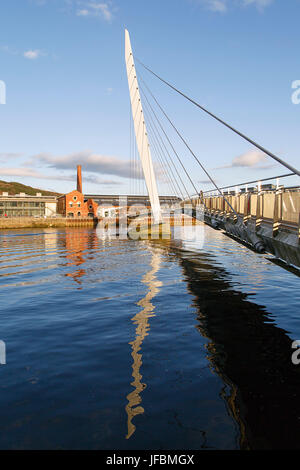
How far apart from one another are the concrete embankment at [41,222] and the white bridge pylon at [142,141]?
43246 millimetres

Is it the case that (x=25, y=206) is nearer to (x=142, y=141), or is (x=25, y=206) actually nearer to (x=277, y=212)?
(x=142, y=141)

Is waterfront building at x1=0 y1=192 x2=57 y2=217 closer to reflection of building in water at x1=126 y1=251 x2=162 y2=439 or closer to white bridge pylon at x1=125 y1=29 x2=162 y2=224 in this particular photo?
white bridge pylon at x1=125 y1=29 x2=162 y2=224

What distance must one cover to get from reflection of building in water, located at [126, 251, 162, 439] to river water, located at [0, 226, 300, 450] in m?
0.03

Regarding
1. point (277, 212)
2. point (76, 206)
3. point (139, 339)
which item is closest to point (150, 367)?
point (139, 339)

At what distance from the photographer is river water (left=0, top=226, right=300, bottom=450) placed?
5551 mm

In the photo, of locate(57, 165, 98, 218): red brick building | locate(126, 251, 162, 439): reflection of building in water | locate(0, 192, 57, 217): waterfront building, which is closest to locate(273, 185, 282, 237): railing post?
locate(126, 251, 162, 439): reflection of building in water

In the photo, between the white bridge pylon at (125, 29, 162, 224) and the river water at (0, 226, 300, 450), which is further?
the white bridge pylon at (125, 29, 162, 224)

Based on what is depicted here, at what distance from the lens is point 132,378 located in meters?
7.45

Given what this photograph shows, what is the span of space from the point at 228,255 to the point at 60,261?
14277 mm

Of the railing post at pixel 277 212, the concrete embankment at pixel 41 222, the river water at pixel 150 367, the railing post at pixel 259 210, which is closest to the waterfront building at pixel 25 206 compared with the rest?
the concrete embankment at pixel 41 222

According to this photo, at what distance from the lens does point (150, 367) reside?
26.2 feet

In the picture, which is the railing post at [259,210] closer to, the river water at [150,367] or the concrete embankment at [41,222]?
the river water at [150,367]

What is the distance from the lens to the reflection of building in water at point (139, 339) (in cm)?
618

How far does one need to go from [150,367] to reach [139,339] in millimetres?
1947
